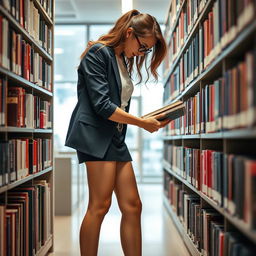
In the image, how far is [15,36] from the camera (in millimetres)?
1966

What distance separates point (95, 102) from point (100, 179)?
0.38m

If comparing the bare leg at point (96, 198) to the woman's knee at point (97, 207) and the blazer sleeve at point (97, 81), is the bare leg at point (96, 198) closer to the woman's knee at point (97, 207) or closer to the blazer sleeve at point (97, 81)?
the woman's knee at point (97, 207)

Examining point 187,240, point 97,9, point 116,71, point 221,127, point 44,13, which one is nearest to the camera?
point 221,127

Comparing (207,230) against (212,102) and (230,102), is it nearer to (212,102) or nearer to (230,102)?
(212,102)

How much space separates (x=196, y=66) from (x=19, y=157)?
1255 mm

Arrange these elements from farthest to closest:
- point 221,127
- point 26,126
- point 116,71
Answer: point 26,126
point 116,71
point 221,127

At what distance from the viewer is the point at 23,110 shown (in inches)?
84.6

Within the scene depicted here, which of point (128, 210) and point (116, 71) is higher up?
point (116, 71)

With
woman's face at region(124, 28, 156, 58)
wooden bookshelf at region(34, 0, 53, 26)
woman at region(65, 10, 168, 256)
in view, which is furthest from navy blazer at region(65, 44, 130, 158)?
wooden bookshelf at region(34, 0, 53, 26)

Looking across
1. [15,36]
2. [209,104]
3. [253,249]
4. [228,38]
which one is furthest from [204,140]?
[15,36]

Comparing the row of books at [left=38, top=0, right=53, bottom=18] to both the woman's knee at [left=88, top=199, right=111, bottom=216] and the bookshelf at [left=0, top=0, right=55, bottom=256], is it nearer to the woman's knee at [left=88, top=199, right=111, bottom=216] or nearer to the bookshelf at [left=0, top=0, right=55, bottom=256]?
the bookshelf at [left=0, top=0, right=55, bottom=256]

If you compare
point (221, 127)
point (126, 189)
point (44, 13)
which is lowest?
point (126, 189)

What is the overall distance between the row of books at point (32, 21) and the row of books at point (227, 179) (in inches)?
47.6

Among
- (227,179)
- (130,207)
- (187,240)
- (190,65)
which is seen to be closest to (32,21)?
(190,65)
